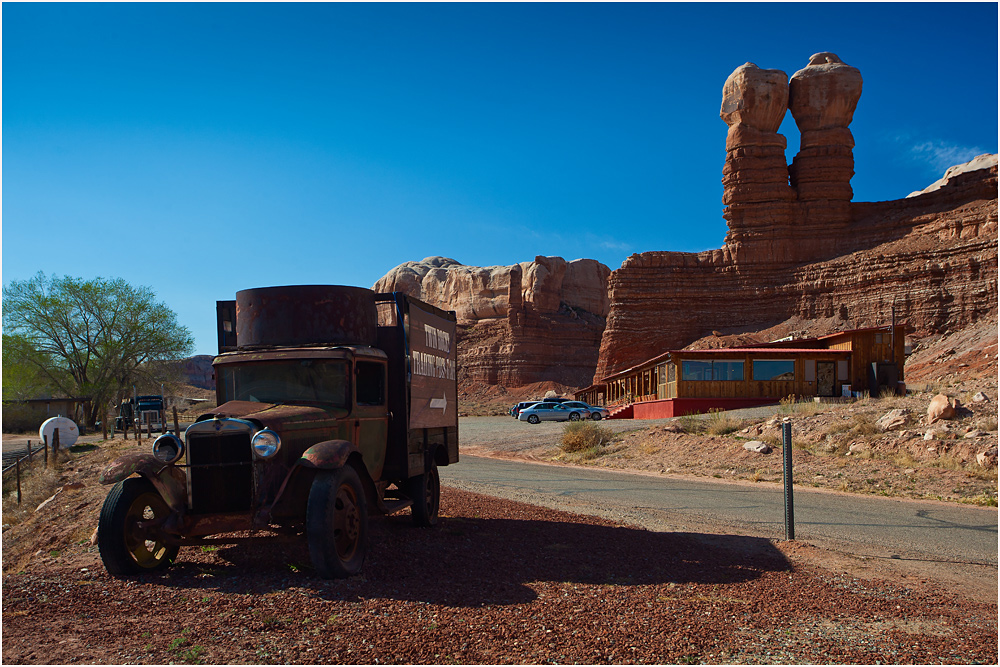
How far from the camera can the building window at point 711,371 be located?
123 ft

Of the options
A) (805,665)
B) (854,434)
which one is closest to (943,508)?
(854,434)

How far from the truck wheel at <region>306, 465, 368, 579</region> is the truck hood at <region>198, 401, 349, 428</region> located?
2.01 ft

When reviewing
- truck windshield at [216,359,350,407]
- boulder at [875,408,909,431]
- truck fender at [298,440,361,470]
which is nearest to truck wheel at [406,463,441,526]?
truck windshield at [216,359,350,407]

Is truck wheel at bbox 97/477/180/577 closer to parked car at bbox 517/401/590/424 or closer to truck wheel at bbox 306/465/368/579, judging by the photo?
truck wheel at bbox 306/465/368/579

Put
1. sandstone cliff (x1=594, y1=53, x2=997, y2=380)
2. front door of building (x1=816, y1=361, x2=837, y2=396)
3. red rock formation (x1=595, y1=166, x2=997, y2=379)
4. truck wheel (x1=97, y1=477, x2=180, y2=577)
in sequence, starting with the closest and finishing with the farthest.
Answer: truck wheel (x1=97, y1=477, x2=180, y2=577) → front door of building (x1=816, y1=361, x2=837, y2=396) → red rock formation (x1=595, y1=166, x2=997, y2=379) → sandstone cliff (x1=594, y1=53, x2=997, y2=380)

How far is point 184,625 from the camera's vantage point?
4914 mm

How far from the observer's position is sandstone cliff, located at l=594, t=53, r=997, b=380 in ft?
195

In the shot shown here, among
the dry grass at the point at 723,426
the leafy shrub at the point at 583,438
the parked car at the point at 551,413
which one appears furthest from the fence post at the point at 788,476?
the parked car at the point at 551,413

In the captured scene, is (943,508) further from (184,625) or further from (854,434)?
(184,625)

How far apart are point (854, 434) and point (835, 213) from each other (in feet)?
183

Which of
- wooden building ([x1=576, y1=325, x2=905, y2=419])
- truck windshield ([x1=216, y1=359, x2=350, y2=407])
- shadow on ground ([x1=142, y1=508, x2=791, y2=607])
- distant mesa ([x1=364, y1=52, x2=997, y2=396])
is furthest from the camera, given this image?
distant mesa ([x1=364, y1=52, x2=997, y2=396])

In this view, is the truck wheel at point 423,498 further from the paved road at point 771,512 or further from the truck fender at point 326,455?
the paved road at point 771,512

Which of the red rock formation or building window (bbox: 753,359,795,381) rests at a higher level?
the red rock formation

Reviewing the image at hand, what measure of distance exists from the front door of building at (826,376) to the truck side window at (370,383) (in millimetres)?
35190
